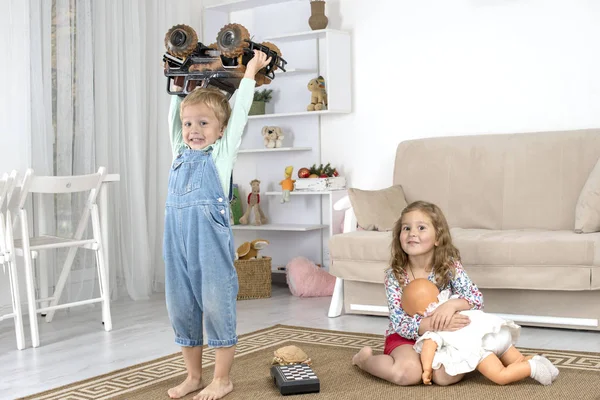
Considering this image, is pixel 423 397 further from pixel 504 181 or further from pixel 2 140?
pixel 2 140

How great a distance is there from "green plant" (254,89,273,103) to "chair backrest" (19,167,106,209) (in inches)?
58.5

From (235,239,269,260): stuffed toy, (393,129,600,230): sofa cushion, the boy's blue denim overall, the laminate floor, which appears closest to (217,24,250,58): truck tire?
the boy's blue denim overall

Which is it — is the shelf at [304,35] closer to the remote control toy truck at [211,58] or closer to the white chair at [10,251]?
the white chair at [10,251]

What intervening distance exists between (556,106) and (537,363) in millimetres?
1964

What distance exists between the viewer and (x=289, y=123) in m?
4.91

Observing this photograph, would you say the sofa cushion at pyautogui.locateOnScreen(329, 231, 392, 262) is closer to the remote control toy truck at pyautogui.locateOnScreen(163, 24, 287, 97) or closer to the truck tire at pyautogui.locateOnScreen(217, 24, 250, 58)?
the remote control toy truck at pyautogui.locateOnScreen(163, 24, 287, 97)

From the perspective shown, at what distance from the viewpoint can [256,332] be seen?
3400 mm

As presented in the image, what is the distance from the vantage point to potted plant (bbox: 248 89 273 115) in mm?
4828

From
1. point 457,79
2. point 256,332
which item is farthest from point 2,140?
point 457,79

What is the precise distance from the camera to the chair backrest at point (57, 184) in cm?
330

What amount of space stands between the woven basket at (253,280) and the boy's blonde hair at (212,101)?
211 cm

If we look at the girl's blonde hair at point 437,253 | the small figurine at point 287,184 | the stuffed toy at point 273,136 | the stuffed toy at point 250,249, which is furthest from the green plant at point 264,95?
the girl's blonde hair at point 437,253

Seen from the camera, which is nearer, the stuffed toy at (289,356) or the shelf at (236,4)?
the stuffed toy at (289,356)

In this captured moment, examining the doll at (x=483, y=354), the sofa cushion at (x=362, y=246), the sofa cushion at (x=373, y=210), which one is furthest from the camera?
the sofa cushion at (x=373, y=210)
